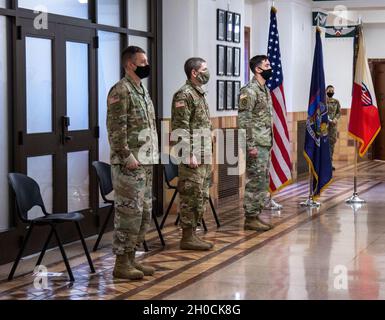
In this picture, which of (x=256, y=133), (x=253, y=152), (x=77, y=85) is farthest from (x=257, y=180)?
(x=77, y=85)

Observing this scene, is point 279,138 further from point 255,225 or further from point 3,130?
point 3,130

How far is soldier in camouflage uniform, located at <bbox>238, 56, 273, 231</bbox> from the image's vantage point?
323 inches

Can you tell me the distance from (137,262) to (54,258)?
2.81 ft

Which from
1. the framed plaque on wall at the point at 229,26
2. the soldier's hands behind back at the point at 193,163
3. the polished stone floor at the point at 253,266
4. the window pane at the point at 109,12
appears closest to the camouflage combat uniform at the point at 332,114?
the framed plaque on wall at the point at 229,26

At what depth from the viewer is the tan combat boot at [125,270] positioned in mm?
6227

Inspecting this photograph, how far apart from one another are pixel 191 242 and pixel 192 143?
0.92 m

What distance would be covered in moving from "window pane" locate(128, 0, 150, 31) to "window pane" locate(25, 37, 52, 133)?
185cm

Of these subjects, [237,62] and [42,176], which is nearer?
[42,176]

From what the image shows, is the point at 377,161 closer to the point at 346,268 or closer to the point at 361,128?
the point at 361,128

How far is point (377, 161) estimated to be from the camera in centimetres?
1773

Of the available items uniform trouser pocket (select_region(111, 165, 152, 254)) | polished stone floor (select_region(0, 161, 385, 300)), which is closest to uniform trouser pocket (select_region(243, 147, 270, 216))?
polished stone floor (select_region(0, 161, 385, 300))

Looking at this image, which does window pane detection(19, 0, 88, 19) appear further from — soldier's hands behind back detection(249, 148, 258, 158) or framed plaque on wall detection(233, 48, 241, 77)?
framed plaque on wall detection(233, 48, 241, 77)

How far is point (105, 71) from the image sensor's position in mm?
8688

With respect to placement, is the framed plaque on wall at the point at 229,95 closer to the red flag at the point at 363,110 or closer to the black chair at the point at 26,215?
the red flag at the point at 363,110
